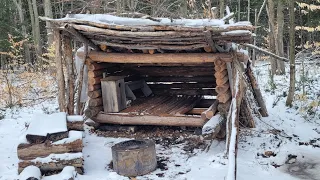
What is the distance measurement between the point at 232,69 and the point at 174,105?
2121mm

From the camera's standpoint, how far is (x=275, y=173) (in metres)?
5.57

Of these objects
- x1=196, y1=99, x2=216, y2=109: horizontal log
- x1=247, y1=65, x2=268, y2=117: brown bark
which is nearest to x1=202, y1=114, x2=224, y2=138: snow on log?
x1=247, y1=65, x2=268, y2=117: brown bark

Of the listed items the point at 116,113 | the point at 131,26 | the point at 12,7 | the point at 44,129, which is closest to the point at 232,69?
the point at 131,26

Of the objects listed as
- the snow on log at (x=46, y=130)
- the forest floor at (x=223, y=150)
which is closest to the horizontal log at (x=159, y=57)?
the forest floor at (x=223, y=150)

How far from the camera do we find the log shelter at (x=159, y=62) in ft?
20.8

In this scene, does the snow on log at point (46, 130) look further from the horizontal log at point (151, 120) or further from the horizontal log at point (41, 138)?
the horizontal log at point (151, 120)

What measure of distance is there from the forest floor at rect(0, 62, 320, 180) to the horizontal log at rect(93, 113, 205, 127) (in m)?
0.29

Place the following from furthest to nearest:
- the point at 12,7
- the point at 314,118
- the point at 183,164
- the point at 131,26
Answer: the point at 12,7, the point at 314,118, the point at 131,26, the point at 183,164

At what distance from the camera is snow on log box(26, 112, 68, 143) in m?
5.61

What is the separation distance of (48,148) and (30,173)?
536mm

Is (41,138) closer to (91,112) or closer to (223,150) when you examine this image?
(91,112)

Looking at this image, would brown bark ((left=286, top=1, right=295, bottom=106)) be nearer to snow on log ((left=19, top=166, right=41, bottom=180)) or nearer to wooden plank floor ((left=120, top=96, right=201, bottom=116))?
wooden plank floor ((left=120, top=96, right=201, bottom=116))

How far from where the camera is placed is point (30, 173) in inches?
201

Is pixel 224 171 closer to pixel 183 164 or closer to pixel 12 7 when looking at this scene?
pixel 183 164
